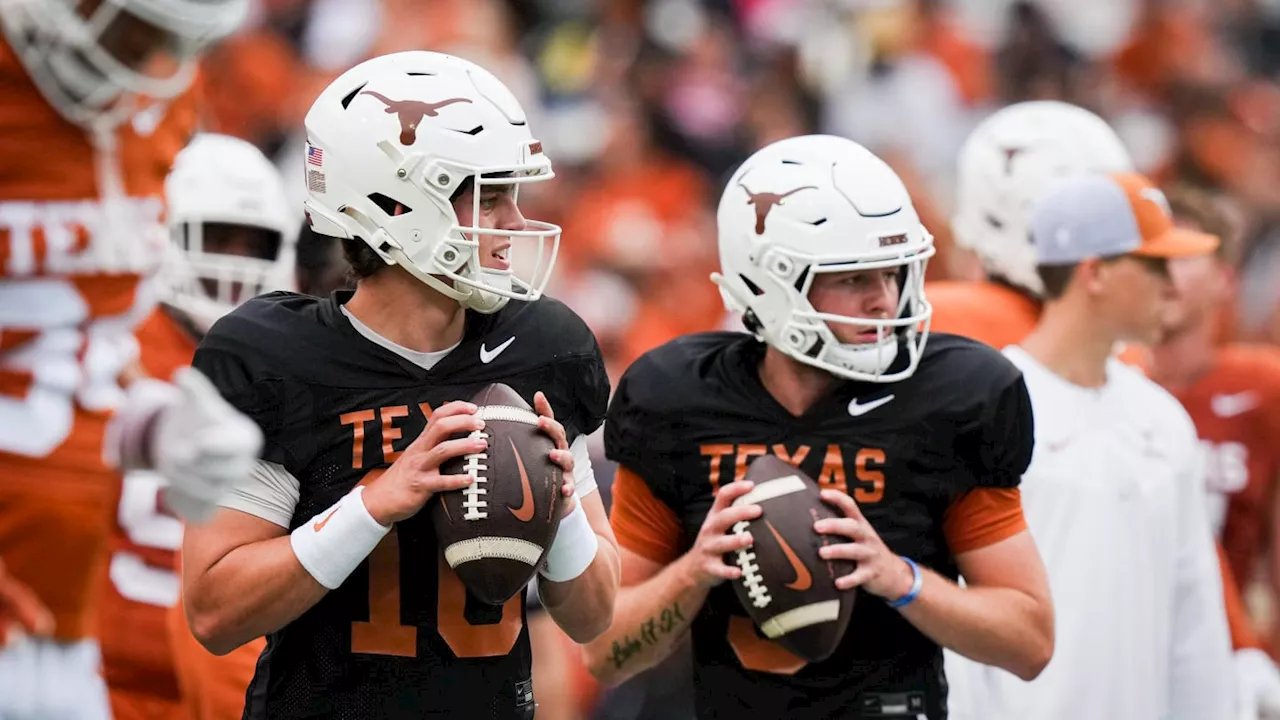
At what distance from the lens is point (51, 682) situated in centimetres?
443

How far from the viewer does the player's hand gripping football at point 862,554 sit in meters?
3.38

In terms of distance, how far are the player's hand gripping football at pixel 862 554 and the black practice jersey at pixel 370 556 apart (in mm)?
607

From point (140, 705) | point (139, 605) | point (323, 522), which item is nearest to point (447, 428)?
point (323, 522)

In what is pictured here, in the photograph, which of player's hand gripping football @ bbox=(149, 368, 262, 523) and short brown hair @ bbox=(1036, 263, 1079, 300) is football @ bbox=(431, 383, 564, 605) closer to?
player's hand gripping football @ bbox=(149, 368, 262, 523)

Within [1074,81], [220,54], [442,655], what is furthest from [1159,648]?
[1074,81]

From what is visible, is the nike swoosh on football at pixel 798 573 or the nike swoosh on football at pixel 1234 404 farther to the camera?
the nike swoosh on football at pixel 1234 404

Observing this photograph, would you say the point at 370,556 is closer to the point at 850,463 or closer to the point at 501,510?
the point at 501,510

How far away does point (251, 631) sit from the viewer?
3.06 metres

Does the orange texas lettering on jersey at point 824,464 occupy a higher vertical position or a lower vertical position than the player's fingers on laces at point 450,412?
lower

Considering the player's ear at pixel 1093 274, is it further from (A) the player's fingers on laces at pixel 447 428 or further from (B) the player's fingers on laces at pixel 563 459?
(A) the player's fingers on laces at pixel 447 428

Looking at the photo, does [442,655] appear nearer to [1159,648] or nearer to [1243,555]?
[1159,648]

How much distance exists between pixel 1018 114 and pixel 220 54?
5.63 metres

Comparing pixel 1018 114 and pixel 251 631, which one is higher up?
pixel 1018 114

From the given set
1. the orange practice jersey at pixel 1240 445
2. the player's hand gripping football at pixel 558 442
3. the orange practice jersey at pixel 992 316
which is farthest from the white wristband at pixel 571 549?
the orange practice jersey at pixel 1240 445
